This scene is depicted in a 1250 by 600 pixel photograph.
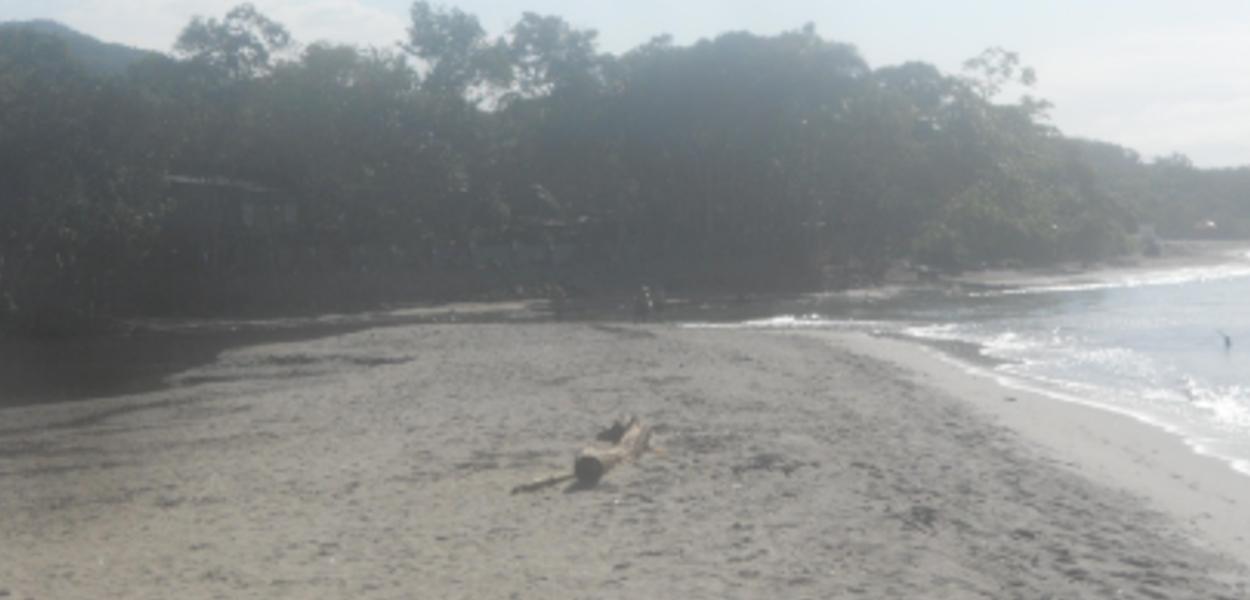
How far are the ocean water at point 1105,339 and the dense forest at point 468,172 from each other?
324 inches

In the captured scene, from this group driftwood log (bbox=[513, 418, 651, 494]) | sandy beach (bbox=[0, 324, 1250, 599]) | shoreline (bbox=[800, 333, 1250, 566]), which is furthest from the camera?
driftwood log (bbox=[513, 418, 651, 494])

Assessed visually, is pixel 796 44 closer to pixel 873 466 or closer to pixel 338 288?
pixel 338 288

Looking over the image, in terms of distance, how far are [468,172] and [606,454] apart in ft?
153

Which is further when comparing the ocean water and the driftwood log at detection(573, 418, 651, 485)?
the ocean water

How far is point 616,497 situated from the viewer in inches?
513

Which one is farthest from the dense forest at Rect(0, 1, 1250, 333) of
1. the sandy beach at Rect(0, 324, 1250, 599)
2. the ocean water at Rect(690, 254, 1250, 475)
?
the sandy beach at Rect(0, 324, 1250, 599)

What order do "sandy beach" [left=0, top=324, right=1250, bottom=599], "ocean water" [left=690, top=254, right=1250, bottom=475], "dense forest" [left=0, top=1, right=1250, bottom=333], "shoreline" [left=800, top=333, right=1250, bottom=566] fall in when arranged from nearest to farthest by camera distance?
"sandy beach" [left=0, top=324, right=1250, bottom=599]
"shoreline" [left=800, top=333, right=1250, bottom=566]
"ocean water" [left=690, top=254, right=1250, bottom=475]
"dense forest" [left=0, top=1, right=1250, bottom=333]

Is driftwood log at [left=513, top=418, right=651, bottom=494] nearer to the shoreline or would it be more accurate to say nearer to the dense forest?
the shoreline

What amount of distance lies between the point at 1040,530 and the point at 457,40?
63265mm

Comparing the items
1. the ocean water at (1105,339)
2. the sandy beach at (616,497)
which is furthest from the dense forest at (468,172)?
the sandy beach at (616,497)

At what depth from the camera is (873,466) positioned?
14859mm

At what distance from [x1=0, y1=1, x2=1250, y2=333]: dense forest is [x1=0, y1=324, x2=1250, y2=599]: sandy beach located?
838 inches

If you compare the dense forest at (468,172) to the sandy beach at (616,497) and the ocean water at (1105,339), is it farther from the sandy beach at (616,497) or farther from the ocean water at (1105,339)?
the sandy beach at (616,497)

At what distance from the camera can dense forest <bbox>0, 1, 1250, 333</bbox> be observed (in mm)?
44000
